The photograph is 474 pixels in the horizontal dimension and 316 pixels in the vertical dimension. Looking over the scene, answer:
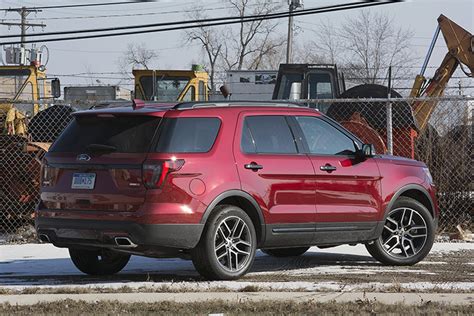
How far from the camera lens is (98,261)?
10.5 metres

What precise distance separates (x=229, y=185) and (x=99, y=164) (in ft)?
4.28

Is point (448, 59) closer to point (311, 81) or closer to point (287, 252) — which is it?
point (311, 81)

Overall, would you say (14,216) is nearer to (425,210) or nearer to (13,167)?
(13,167)

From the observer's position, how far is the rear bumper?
9.01 meters

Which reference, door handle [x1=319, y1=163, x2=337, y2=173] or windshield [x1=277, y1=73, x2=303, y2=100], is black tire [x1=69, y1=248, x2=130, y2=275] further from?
windshield [x1=277, y1=73, x2=303, y2=100]

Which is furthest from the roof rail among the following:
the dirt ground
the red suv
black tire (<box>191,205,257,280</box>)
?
the dirt ground

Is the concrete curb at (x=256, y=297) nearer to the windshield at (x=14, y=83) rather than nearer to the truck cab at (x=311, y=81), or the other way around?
the truck cab at (x=311, y=81)

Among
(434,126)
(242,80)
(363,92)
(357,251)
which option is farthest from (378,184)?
(242,80)

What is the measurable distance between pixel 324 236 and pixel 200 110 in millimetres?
2017

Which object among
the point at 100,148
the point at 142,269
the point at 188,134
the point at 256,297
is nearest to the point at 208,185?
the point at 188,134

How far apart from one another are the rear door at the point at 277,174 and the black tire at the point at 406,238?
123 cm

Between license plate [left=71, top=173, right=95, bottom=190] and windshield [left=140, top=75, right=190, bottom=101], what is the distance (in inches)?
558

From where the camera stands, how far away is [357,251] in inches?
498

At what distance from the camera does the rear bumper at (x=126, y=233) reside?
9.01m
